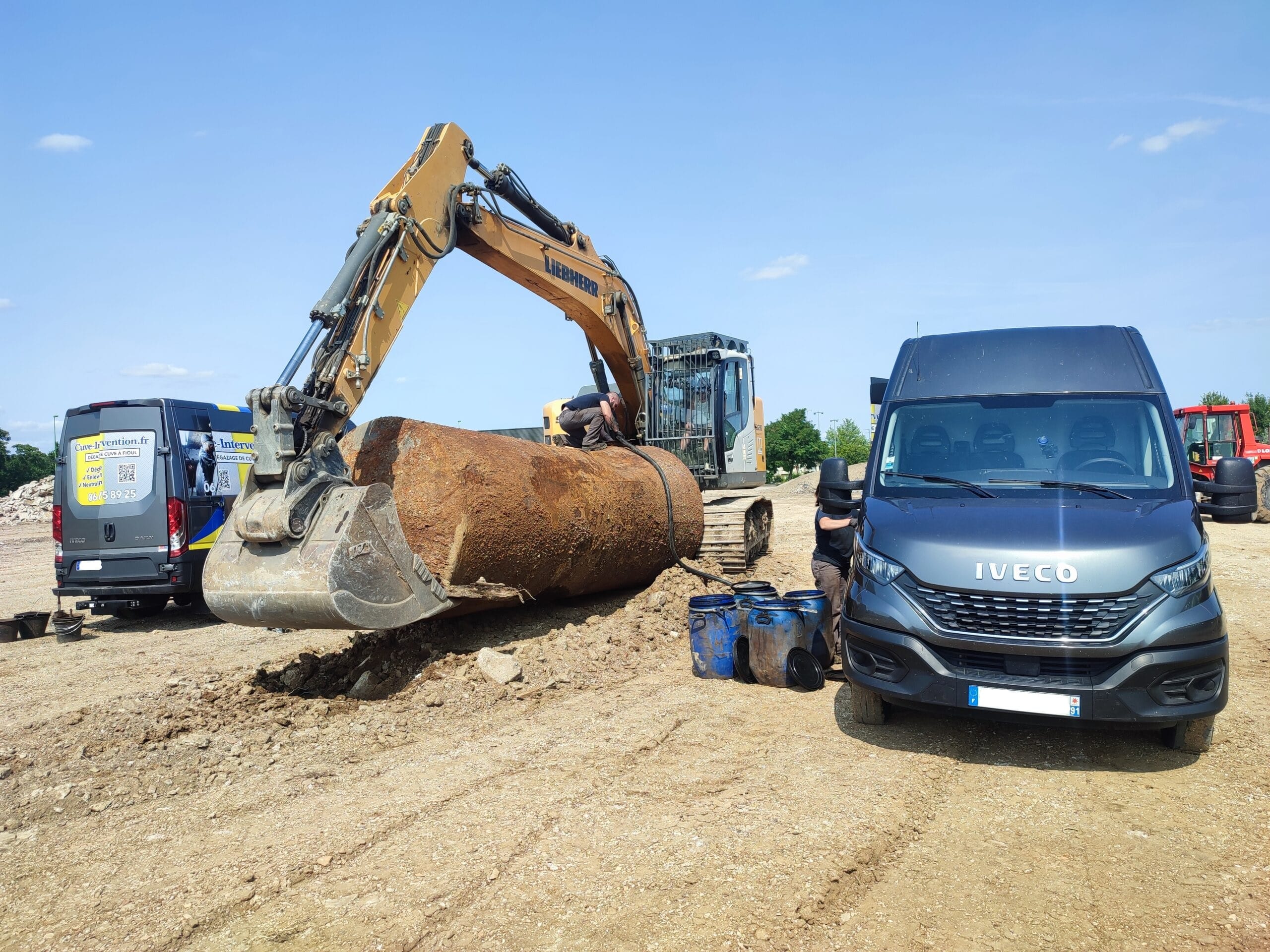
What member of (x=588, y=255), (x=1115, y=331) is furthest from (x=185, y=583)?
(x=1115, y=331)

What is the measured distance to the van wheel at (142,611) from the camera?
36.6 ft

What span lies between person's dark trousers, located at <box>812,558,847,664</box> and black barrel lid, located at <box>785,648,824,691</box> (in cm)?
45

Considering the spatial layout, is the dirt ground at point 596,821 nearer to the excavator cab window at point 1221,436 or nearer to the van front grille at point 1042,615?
the van front grille at point 1042,615

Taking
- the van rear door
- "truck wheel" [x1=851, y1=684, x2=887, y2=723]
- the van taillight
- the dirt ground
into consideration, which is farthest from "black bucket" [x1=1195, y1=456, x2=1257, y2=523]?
the van rear door

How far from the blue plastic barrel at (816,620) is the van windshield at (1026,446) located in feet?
4.27

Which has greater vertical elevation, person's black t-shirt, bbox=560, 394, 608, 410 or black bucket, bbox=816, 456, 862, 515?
person's black t-shirt, bbox=560, 394, 608, 410

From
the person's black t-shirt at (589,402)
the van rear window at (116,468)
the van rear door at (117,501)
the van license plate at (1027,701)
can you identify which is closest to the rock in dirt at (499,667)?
the van license plate at (1027,701)

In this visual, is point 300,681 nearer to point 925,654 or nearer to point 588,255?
point 925,654

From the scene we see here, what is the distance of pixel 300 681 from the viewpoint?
6941 mm

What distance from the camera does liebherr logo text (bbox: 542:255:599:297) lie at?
9.99m

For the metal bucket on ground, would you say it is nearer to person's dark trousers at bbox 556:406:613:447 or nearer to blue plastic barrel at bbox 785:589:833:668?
person's dark trousers at bbox 556:406:613:447

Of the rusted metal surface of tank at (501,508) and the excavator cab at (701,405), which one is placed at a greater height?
the excavator cab at (701,405)

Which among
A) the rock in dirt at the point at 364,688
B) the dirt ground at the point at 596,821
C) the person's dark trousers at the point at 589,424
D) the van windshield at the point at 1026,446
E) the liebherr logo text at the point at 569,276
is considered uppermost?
the liebherr logo text at the point at 569,276

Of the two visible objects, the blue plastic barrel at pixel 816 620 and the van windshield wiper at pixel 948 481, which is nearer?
the van windshield wiper at pixel 948 481
